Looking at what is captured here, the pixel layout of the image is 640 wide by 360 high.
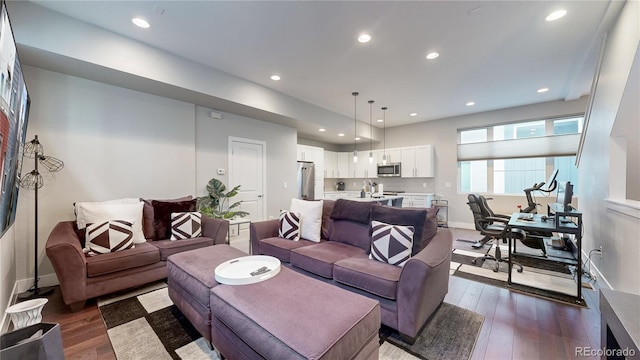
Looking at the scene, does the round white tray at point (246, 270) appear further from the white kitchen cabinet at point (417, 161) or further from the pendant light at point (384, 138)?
the white kitchen cabinet at point (417, 161)

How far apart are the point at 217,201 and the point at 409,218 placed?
3.39 m

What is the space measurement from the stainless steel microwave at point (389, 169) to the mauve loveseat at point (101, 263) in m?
5.39

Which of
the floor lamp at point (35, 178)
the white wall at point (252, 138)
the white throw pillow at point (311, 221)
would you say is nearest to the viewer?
the floor lamp at point (35, 178)

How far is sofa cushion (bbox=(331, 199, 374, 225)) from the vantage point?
109 inches

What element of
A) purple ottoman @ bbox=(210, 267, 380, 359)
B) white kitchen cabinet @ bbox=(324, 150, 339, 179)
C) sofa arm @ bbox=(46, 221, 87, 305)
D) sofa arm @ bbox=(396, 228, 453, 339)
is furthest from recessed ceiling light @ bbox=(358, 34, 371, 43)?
white kitchen cabinet @ bbox=(324, 150, 339, 179)

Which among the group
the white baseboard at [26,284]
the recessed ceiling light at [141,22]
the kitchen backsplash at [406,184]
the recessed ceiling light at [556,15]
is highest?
the recessed ceiling light at [141,22]

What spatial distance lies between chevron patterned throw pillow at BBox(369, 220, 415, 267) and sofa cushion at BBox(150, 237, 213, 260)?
2.19 meters

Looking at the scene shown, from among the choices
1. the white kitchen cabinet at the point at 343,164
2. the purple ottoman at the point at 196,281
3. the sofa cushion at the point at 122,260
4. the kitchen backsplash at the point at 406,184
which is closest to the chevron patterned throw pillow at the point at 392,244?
the purple ottoman at the point at 196,281

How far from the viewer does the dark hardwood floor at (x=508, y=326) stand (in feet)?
5.64

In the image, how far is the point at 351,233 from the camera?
2.85 m

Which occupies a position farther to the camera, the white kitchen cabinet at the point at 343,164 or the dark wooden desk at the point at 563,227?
the white kitchen cabinet at the point at 343,164

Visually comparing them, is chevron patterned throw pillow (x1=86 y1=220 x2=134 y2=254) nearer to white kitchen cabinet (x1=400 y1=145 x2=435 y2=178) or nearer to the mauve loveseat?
the mauve loveseat

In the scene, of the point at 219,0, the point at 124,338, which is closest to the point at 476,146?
the point at 219,0

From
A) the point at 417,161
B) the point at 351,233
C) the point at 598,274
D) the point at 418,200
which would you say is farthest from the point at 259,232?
the point at 417,161
